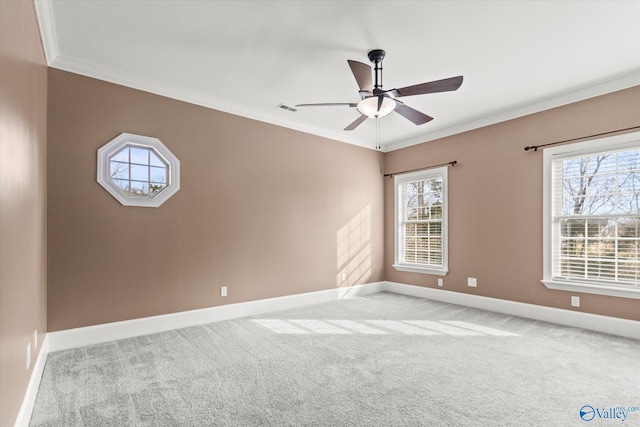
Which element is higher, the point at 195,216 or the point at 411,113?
the point at 411,113

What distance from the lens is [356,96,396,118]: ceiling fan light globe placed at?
3051mm

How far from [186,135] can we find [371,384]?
340cm

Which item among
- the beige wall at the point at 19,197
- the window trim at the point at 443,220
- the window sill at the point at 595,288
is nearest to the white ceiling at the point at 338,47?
the beige wall at the point at 19,197

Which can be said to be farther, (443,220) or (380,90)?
(443,220)

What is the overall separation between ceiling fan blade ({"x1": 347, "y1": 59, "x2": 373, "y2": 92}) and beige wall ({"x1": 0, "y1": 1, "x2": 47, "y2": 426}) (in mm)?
2090

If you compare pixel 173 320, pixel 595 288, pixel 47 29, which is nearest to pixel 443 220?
pixel 595 288

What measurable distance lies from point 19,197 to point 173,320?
2.31m

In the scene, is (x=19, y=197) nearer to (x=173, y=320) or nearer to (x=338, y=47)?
(x=173, y=320)

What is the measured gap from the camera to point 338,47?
305 centimetres

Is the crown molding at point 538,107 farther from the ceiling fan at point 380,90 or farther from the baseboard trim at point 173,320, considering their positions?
the baseboard trim at point 173,320

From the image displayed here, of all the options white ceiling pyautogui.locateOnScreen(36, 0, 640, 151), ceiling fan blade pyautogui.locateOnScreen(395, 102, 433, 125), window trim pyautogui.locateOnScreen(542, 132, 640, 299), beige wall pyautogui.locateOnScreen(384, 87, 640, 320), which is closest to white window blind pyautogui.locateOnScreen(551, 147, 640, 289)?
window trim pyautogui.locateOnScreen(542, 132, 640, 299)

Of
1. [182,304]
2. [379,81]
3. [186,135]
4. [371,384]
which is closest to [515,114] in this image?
[379,81]

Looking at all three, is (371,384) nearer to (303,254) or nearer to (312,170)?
(303,254)

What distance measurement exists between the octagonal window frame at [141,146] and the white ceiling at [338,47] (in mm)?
618
